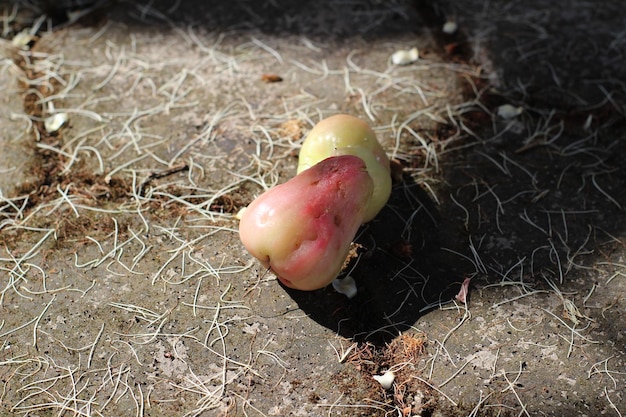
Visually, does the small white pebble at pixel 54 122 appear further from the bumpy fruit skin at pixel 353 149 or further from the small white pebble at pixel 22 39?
the bumpy fruit skin at pixel 353 149

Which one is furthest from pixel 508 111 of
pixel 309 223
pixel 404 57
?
pixel 309 223

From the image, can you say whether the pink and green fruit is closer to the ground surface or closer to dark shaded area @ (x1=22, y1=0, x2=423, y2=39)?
the ground surface

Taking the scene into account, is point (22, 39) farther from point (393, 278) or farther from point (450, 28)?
point (393, 278)

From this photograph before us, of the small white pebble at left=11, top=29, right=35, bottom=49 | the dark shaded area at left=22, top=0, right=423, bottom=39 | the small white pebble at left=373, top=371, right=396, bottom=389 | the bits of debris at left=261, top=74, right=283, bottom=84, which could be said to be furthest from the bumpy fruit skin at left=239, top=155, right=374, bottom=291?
the small white pebble at left=11, top=29, right=35, bottom=49

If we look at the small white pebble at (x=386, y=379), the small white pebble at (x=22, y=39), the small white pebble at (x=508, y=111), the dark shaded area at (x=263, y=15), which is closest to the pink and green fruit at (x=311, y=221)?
the small white pebble at (x=386, y=379)

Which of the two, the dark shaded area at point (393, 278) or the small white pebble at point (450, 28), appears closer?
the dark shaded area at point (393, 278)
